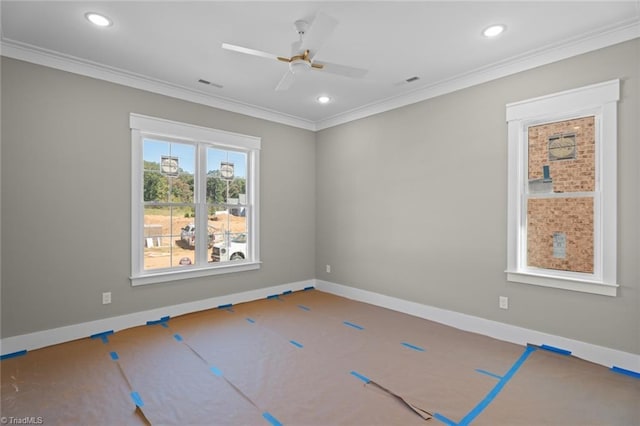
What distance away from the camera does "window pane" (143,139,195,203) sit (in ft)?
13.0

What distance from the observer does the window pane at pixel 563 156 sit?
3006 mm

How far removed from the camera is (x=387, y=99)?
448cm

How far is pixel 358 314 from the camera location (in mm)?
4289

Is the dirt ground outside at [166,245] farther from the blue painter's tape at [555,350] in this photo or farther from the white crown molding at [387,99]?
the blue painter's tape at [555,350]

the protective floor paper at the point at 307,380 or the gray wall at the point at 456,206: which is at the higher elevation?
the gray wall at the point at 456,206

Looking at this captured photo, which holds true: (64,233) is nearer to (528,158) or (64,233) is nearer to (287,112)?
(287,112)

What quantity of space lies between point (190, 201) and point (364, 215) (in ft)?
8.29

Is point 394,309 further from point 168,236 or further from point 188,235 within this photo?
point 168,236

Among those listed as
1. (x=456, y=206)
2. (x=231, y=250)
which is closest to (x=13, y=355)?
(x=231, y=250)

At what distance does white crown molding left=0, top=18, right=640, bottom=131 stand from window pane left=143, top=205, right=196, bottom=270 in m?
1.50

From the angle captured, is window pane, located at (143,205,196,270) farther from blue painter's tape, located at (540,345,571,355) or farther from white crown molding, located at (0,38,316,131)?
blue painter's tape, located at (540,345,571,355)

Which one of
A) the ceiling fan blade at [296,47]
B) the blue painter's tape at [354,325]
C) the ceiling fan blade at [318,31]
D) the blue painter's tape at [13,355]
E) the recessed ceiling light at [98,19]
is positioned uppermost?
the recessed ceiling light at [98,19]

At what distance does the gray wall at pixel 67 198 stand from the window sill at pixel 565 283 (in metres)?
3.89

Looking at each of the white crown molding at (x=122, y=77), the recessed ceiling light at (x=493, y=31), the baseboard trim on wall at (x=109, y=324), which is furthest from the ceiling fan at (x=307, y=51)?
the baseboard trim on wall at (x=109, y=324)
